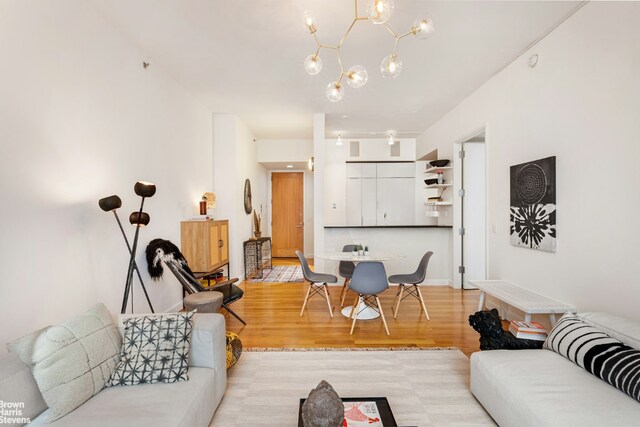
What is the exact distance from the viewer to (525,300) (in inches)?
103

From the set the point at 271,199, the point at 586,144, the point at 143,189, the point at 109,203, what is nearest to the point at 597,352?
the point at 586,144

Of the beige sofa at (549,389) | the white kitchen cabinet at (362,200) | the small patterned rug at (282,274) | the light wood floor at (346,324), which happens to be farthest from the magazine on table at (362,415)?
the white kitchen cabinet at (362,200)

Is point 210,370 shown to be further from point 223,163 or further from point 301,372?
point 223,163

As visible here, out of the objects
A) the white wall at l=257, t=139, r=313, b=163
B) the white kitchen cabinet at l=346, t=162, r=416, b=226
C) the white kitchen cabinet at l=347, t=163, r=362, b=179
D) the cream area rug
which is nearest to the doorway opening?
the white kitchen cabinet at l=346, t=162, r=416, b=226

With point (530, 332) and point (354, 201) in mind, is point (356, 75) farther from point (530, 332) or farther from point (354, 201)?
point (354, 201)

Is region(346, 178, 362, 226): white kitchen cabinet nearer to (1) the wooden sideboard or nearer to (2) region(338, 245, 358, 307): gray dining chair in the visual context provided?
(2) region(338, 245, 358, 307): gray dining chair

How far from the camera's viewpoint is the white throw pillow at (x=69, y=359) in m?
1.25

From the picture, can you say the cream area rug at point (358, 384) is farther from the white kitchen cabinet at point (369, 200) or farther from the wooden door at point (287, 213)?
the wooden door at point (287, 213)

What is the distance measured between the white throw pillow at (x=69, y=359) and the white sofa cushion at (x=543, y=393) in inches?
85.4

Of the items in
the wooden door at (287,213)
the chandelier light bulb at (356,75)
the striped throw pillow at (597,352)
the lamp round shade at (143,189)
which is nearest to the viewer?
the striped throw pillow at (597,352)

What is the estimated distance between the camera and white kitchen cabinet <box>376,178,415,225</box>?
6293mm

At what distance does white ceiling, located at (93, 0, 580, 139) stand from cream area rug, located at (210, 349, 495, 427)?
3.00m

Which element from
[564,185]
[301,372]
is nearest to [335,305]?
[301,372]

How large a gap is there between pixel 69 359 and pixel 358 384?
1792 mm
